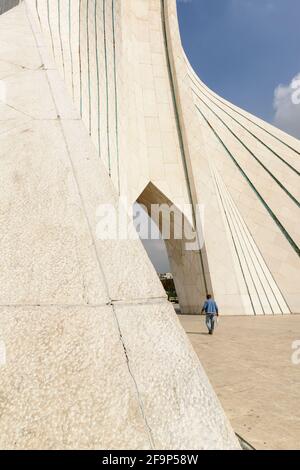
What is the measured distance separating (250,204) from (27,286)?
34.0ft

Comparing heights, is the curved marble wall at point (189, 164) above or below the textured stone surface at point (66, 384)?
below

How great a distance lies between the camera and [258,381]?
3.26 meters

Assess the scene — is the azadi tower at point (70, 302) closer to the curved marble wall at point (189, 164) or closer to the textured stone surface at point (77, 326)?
the textured stone surface at point (77, 326)

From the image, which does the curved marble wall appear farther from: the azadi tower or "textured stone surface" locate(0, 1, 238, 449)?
"textured stone surface" locate(0, 1, 238, 449)

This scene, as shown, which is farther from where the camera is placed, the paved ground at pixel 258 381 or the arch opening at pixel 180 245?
the arch opening at pixel 180 245

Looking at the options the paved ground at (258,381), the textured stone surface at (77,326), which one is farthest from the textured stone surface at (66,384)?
the paved ground at (258,381)

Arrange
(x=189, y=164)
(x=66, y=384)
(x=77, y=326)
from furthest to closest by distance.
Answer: (x=189, y=164) < (x=77, y=326) < (x=66, y=384)

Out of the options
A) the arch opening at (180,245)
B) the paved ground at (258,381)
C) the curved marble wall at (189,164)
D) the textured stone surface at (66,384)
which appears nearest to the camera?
the textured stone surface at (66,384)

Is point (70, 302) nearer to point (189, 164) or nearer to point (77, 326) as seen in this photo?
point (77, 326)

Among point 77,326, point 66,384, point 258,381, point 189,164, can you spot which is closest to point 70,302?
point 77,326

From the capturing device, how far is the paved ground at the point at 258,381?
222 centimetres

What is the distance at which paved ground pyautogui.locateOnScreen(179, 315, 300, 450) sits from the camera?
2.22 meters

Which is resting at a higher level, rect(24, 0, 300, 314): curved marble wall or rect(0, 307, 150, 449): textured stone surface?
rect(0, 307, 150, 449): textured stone surface

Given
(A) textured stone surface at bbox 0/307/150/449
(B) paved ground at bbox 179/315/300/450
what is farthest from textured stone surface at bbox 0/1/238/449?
(B) paved ground at bbox 179/315/300/450
